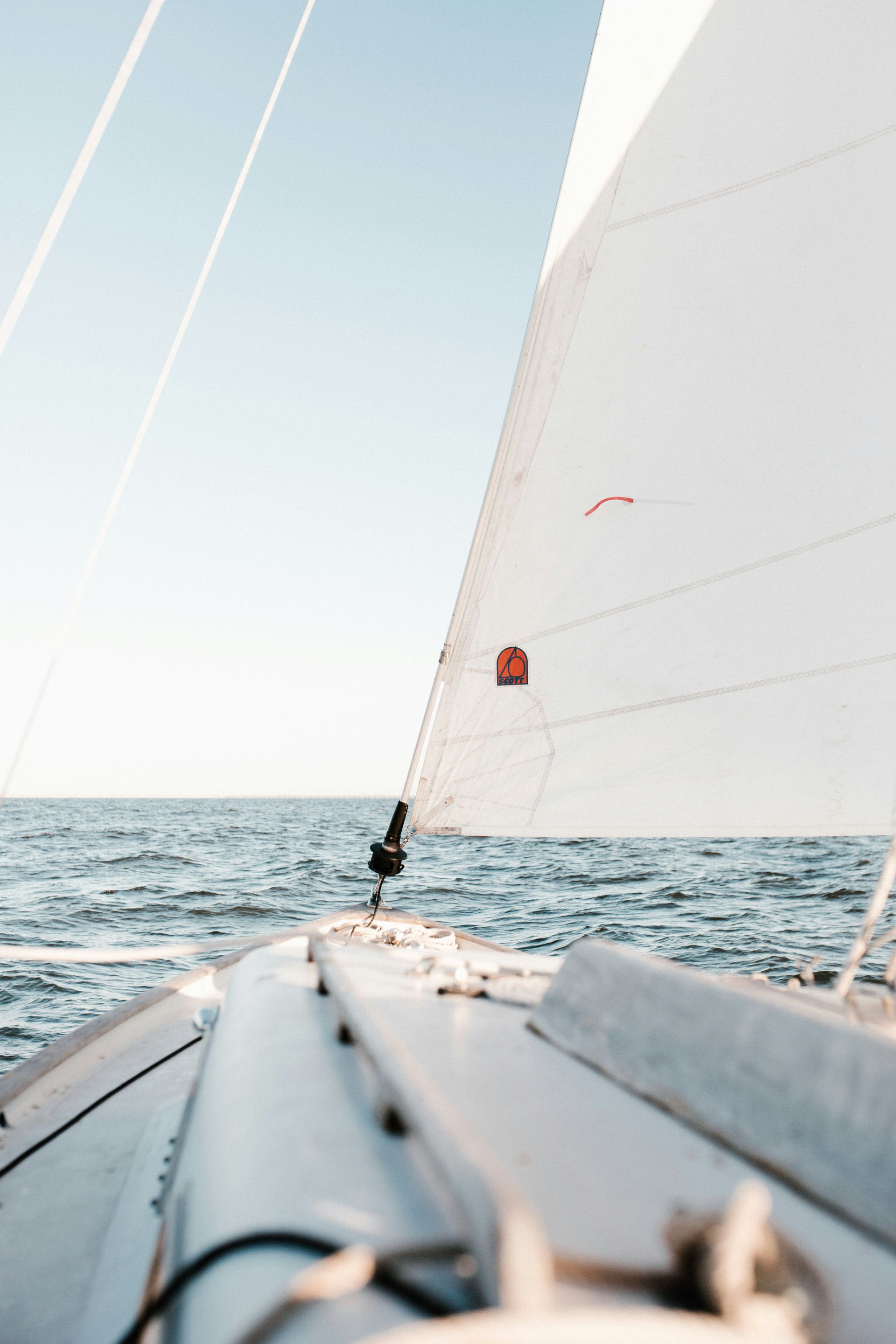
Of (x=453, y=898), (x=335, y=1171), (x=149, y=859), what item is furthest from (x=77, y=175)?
(x=149, y=859)

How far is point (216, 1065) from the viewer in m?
1.19

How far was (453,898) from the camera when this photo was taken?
8.81m

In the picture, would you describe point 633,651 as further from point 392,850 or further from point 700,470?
point 392,850

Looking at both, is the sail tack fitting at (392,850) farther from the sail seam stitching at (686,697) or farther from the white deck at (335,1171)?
the white deck at (335,1171)

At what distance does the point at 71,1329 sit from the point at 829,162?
3726 mm

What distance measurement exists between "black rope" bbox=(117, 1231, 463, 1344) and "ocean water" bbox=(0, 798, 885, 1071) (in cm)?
153

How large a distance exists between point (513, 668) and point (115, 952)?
171 centimetres

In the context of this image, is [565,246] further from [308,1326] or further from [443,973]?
[308,1326]

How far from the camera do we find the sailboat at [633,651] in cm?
112

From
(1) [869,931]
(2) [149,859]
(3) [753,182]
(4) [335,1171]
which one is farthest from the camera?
(2) [149,859]

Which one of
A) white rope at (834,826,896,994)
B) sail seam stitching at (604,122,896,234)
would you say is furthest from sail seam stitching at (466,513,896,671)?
sail seam stitching at (604,122,896,234)

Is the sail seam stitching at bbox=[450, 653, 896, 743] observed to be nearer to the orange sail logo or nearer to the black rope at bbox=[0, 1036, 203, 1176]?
the orange sail logo

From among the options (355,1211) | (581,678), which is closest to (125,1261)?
(355,1211)

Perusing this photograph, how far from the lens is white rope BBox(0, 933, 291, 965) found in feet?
7.83
